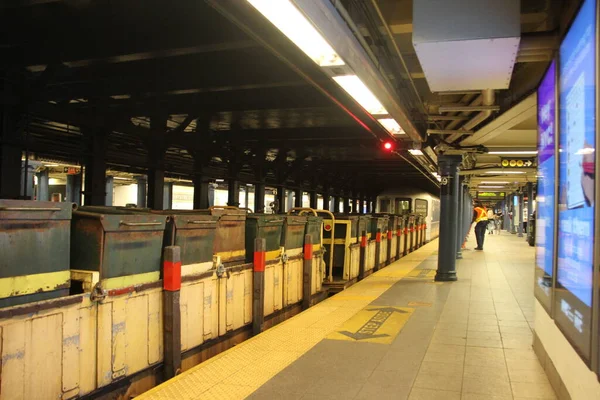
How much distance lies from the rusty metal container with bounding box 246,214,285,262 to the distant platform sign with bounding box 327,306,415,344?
55.9 inches

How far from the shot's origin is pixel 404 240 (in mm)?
16438

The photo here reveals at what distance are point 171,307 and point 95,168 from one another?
578cm

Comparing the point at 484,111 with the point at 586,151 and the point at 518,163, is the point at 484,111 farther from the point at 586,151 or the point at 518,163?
the point at 518,163

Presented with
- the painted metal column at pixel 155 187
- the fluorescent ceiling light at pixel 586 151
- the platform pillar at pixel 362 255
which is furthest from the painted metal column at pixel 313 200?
the fluorescent ceiling light at pixel 586 151

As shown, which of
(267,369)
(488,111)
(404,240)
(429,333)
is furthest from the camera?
(404,240)

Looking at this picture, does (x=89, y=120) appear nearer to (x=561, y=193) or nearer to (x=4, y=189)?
(x=4, y=189)

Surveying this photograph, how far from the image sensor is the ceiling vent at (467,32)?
143 inches

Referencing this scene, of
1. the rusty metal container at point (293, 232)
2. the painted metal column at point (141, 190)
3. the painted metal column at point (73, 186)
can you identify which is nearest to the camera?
the rusty metal container at point (293, 232)

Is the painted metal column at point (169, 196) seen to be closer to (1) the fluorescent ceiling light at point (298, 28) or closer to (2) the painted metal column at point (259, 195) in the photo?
(2) the painted metal column at point (259, 195)

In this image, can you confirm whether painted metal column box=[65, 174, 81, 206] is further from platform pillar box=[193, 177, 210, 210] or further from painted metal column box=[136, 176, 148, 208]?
platform pillar box=[193, 177, 210, 210]

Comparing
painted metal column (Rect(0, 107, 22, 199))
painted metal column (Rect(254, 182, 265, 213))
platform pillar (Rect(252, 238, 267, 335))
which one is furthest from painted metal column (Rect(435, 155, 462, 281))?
painted metal column (Rect(0, 107, 22, 199))

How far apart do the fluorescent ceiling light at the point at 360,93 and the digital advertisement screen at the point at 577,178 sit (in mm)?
1770

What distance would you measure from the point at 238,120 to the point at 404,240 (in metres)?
7.57

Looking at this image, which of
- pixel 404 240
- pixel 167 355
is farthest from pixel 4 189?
pixel 404 240
